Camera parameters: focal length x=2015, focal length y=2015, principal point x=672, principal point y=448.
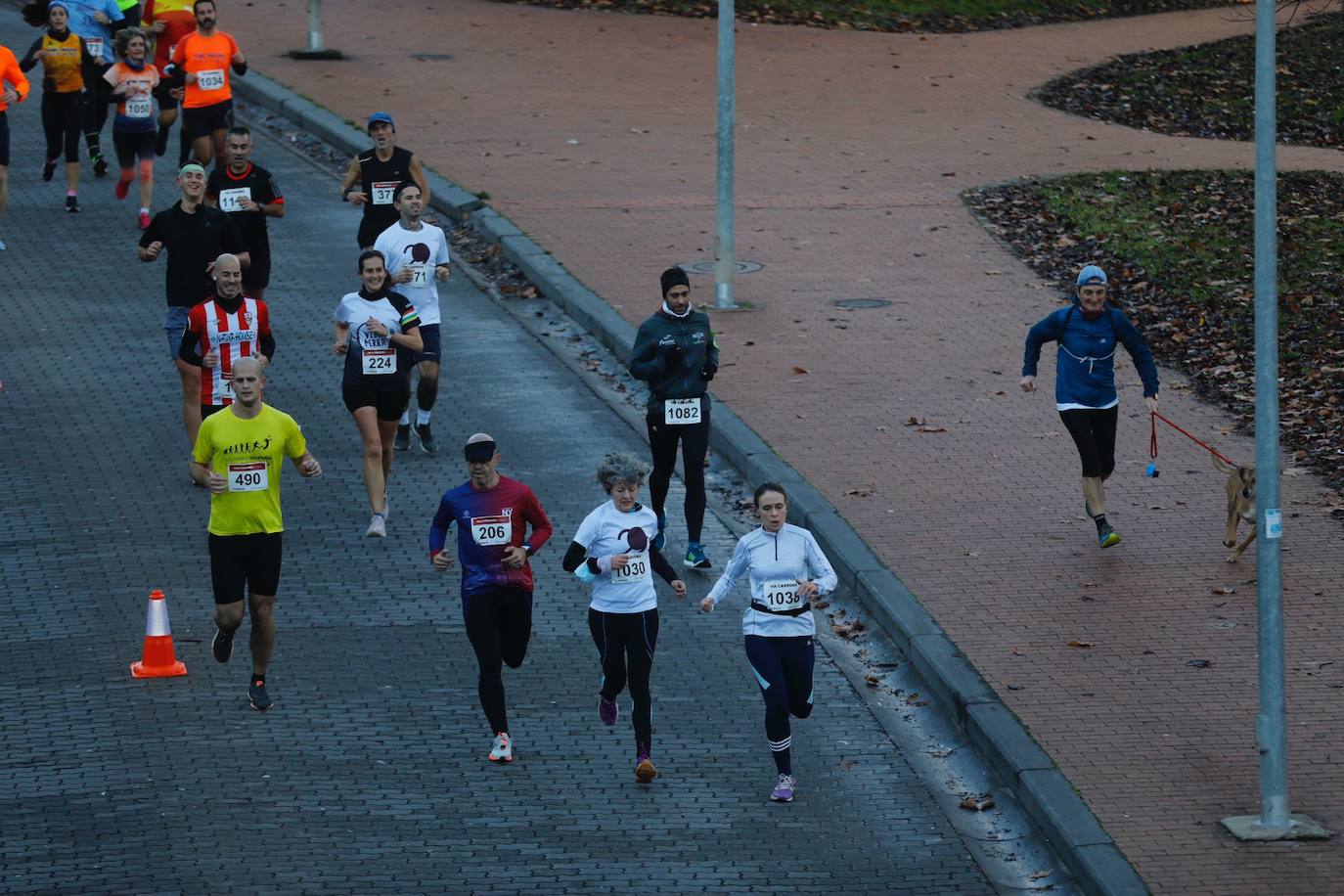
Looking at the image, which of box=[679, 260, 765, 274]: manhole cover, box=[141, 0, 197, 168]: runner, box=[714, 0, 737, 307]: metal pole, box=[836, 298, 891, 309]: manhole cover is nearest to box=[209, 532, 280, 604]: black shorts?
box=[714, 0, 737, 307]: metal pole

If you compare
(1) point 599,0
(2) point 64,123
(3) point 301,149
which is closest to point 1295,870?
(2) point 64,123

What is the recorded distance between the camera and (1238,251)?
20781 millimetres

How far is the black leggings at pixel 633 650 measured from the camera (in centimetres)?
989

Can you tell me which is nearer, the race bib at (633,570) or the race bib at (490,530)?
the race bib at (633,570)

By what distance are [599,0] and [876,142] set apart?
9513 mm

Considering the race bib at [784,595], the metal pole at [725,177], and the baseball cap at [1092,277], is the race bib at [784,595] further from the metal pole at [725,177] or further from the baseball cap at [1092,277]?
the metal pole at [725,177]

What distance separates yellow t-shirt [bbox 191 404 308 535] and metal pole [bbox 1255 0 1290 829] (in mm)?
4935

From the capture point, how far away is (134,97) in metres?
19.8

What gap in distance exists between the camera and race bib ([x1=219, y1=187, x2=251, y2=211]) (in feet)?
51.1

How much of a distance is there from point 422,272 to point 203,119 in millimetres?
7058

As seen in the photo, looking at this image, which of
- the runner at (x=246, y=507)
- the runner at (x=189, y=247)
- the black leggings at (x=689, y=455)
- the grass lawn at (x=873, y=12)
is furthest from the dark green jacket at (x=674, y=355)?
the grass lawn at (x=873, y=12)

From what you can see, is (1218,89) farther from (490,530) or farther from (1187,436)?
(490,530)

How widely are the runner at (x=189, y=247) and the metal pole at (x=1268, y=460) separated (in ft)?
24.8

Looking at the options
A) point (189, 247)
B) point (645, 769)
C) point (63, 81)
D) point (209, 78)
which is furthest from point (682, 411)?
point (63, 81)
